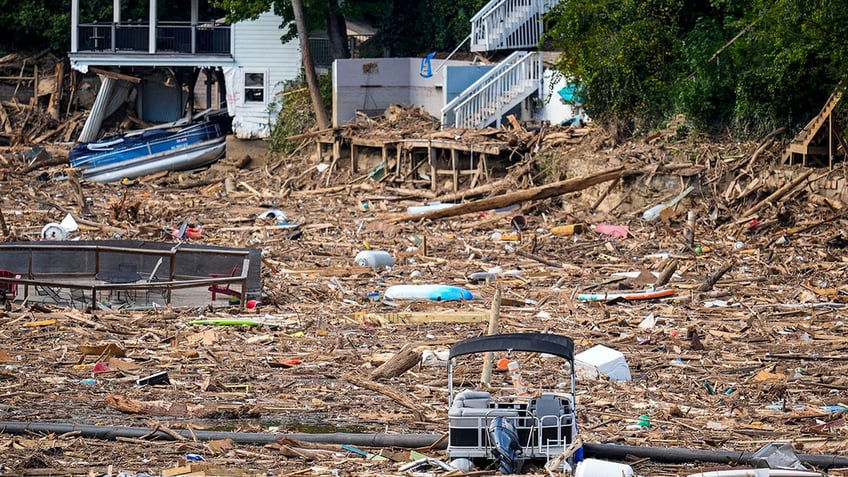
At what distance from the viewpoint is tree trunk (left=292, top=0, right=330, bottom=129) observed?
124 feet

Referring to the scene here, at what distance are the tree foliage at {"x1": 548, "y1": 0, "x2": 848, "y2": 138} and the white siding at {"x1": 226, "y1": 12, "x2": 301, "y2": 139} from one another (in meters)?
12.4

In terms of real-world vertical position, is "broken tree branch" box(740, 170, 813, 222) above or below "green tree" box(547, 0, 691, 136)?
below

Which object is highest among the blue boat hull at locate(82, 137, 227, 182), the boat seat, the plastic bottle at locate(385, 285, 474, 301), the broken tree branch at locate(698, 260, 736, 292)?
the blue boat hull at locate(82, 137, 227, 182)

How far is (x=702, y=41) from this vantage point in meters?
26.9

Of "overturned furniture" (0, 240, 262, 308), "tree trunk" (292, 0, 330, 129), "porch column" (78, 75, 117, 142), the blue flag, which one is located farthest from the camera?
"porch column" (78, 75, 117, 142)

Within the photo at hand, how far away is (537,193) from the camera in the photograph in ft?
84.4

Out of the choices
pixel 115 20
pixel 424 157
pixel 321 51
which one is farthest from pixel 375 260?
pixel 115 20

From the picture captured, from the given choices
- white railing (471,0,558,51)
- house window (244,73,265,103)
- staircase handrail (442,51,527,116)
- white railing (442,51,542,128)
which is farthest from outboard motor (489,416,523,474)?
house window (244,73,265,103)

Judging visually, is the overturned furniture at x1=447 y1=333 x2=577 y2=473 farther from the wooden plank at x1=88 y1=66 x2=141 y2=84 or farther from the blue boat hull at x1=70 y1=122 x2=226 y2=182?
the wooden plank at x1=88 y1=66 x2=141 y2=84

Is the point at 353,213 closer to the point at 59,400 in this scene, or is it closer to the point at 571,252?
the point at 571,252

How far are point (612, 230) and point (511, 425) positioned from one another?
51.5 ft

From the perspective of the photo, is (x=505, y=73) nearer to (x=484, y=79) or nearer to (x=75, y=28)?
(x=484, y=79)

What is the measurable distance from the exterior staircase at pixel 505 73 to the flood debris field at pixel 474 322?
133 inches

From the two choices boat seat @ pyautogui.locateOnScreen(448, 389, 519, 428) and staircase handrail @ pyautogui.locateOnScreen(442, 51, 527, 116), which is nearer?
boat seat @ pyautogui.locateOnScreen(448, 389, 519, 428)
